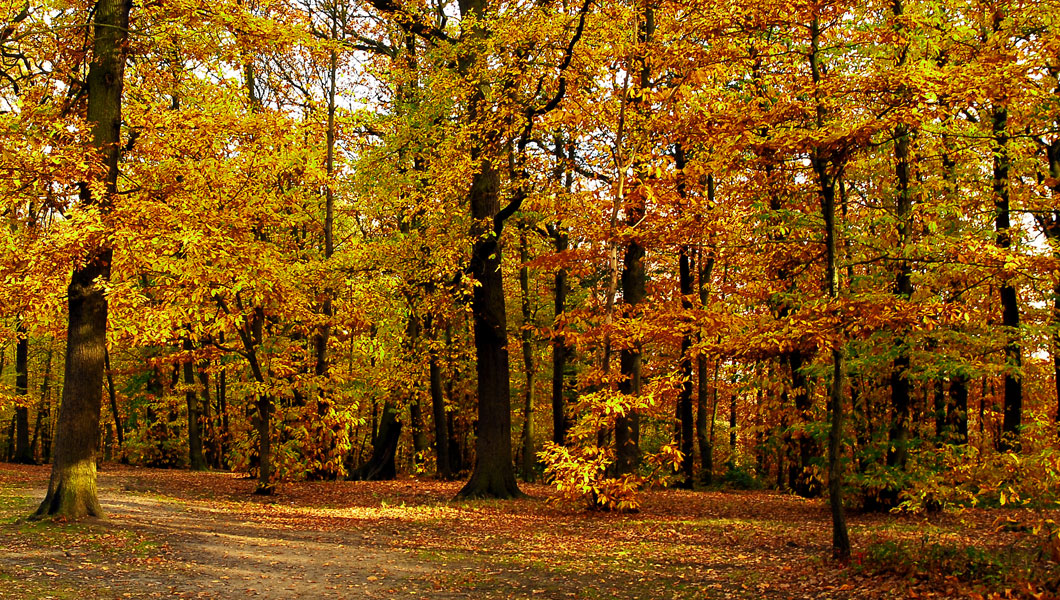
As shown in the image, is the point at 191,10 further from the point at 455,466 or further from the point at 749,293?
the point at 455,466

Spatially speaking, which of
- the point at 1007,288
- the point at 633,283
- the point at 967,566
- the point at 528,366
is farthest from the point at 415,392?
the point at 967,566

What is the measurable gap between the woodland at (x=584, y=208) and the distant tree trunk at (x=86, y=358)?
0.16 feet

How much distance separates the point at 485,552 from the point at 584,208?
6.84 metres

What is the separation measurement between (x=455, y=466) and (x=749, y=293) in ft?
45.5

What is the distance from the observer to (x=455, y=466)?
90.8ft

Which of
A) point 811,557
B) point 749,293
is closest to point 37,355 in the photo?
point 749,293

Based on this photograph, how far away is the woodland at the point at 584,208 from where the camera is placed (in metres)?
10.3

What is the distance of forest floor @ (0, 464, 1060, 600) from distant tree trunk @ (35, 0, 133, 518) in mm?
560

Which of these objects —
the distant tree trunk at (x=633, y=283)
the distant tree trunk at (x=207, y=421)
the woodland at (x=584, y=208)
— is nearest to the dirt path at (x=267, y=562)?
the woodland at (x=584, y=208)

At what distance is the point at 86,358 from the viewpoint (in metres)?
11.5

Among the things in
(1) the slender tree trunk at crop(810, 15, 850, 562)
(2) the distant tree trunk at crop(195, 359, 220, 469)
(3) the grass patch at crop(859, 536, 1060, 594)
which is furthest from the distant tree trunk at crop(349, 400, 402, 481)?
(3) the grass patch at crop(859, 536, 1060, 594)

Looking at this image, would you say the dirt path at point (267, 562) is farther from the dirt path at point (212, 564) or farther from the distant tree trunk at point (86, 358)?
the distant tree trunk at point (86, 358)

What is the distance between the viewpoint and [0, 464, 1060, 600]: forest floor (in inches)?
326

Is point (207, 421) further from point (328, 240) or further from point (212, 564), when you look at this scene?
point (212, 564)
